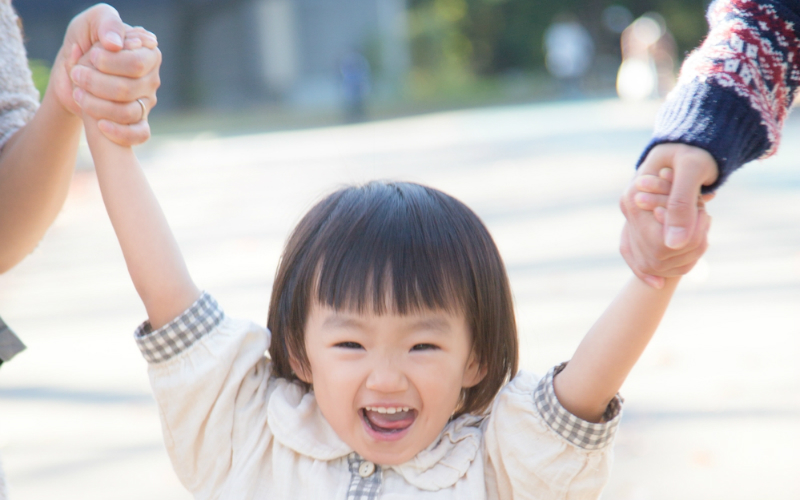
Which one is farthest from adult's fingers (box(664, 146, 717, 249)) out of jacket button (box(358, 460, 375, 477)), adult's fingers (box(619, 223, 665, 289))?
jacket button (box(358, 460, 375, 477))

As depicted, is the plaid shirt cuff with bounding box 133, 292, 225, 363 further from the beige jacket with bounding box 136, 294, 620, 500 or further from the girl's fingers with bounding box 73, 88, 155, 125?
the girl's fingers with bounding box 73, 88, 155, 125

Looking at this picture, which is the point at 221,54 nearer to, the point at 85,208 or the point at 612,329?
the point at 85,208

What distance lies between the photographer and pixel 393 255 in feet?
5.33

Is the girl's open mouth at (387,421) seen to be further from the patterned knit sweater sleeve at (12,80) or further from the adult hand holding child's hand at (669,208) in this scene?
the patterned knit sweater sleeve at (12,80)

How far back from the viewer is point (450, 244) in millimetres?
1647

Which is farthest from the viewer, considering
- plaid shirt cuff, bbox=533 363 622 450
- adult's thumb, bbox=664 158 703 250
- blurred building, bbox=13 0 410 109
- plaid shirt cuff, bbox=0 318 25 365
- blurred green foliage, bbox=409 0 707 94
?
blurred green foliage, bbox=409 0 707 94

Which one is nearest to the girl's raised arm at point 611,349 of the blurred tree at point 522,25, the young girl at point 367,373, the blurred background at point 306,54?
the young girl at point 367,373

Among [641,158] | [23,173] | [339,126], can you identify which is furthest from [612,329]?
[339,126]

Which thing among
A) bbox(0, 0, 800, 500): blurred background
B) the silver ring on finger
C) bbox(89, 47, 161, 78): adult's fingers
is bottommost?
bbox(0, 0, 800, 500): blurred background

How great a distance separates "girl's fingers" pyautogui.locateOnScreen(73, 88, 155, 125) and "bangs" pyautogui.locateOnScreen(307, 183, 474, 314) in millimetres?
388

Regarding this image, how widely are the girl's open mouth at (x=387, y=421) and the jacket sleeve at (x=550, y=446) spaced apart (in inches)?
6.1

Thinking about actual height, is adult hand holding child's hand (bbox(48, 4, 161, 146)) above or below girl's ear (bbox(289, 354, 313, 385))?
above

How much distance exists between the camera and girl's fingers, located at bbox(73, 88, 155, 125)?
158 cm

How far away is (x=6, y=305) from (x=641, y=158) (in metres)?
5.72
